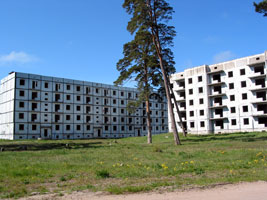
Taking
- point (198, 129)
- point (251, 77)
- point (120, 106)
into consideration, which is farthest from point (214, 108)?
point (120, 106)

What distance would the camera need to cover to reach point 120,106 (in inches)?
3041

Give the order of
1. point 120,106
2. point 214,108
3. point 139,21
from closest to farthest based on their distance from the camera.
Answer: point 139,21 → point 214,108 → point 120,106

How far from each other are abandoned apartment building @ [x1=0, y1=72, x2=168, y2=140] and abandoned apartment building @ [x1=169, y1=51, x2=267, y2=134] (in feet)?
37.0

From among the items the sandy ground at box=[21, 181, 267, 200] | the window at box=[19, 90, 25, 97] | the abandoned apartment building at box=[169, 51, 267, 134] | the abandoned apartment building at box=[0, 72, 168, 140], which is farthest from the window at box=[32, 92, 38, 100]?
the sandy ground at box=[21, 181, 267, 200]

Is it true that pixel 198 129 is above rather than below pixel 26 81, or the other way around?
below

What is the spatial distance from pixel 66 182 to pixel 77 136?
58778 mm

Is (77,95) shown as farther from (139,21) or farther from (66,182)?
(66,182)

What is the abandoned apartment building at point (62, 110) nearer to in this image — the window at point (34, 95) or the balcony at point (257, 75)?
the window at point (34, 95)

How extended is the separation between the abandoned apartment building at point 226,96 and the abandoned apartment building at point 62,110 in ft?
37.0

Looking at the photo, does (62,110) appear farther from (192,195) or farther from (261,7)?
(192,195)

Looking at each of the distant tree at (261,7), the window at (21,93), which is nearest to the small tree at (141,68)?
the distant tree at (261,7)

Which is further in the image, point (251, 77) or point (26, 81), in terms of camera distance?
point (26, 81)

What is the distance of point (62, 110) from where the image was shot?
6519cm

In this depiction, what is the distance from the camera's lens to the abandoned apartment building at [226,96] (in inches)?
1990
